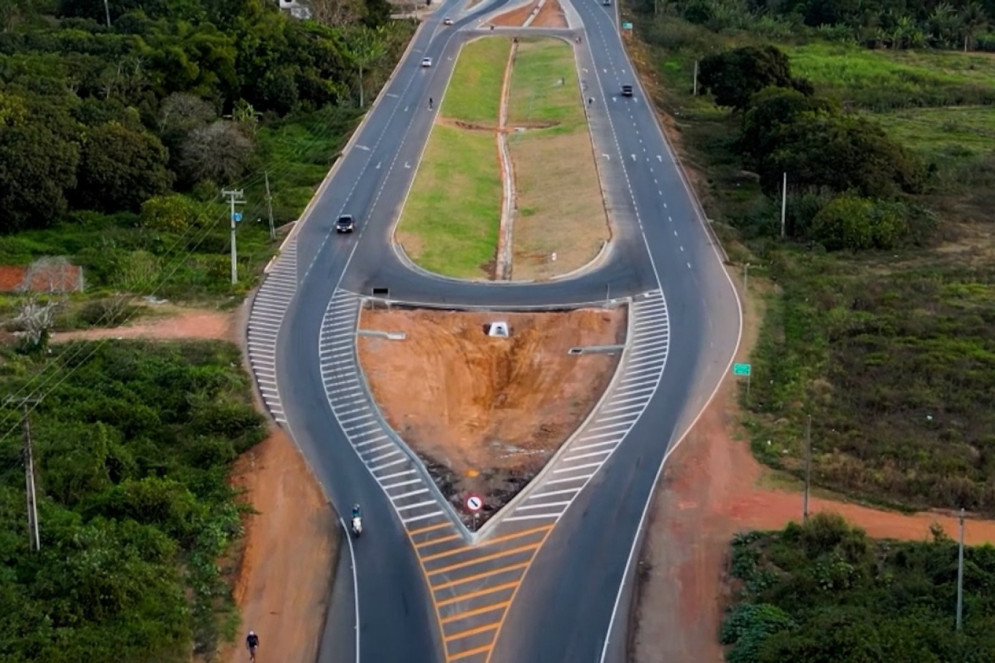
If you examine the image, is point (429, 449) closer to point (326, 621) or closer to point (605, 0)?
A: point (326, 621)

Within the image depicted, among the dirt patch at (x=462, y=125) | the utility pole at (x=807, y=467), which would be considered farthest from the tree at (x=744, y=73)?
the utility pole at (x=807, y=467)

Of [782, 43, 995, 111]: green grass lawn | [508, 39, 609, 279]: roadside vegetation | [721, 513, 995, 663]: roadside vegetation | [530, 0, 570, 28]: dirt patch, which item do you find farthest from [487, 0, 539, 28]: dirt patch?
[721, 513, 995, 663]: roadside vegetation

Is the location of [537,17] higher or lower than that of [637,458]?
higher

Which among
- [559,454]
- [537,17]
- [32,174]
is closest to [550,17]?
[537,17]

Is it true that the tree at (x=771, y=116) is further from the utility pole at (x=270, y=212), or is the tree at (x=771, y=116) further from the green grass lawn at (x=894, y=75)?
the utility pole at (x=270, y=212)

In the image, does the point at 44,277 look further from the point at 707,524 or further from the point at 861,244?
the point at 861,244

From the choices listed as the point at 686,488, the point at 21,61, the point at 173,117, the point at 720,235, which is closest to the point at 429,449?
the point at 686,488
